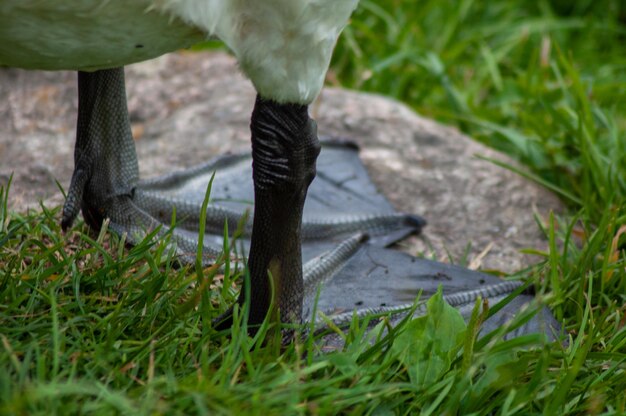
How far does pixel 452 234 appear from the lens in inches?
119

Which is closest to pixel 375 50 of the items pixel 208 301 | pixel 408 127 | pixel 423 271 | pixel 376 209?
pixel 408 127

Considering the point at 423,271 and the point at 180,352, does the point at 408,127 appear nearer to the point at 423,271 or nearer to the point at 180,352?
the point at 423,271

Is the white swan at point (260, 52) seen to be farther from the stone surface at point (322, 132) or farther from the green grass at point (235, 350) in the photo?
the stone surface at point (322, 132)

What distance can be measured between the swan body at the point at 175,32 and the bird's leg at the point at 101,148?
0.59 m

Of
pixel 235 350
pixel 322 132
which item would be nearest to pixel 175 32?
pixel 235 350

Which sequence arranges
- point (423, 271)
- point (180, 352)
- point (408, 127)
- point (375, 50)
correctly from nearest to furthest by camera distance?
point (180, 352) → point (423, 271) → point (408, 127) → point (375, 50)

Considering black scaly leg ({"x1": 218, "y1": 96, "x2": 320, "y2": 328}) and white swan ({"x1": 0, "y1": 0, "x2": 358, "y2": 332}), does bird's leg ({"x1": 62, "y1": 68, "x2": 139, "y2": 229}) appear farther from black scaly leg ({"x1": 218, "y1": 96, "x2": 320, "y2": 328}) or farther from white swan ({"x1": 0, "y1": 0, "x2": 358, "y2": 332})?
black scaly leg ({"x1": 218, "y1": 96, "x2": 320, "y2": 328})

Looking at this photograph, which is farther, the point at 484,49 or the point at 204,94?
the point at 484,49

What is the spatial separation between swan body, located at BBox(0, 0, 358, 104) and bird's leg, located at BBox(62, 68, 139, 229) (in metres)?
0.59

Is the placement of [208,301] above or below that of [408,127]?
below

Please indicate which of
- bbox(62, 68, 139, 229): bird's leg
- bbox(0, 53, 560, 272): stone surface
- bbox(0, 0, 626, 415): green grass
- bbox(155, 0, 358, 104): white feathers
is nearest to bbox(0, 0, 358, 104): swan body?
bbox(155, 0, 358, 104): white feathers

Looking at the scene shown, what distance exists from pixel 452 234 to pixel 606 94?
125 centimetres

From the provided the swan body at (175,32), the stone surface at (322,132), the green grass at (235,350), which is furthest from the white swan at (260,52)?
the stone surface at (322,132)

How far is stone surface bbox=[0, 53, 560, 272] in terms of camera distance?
2.98 metres
